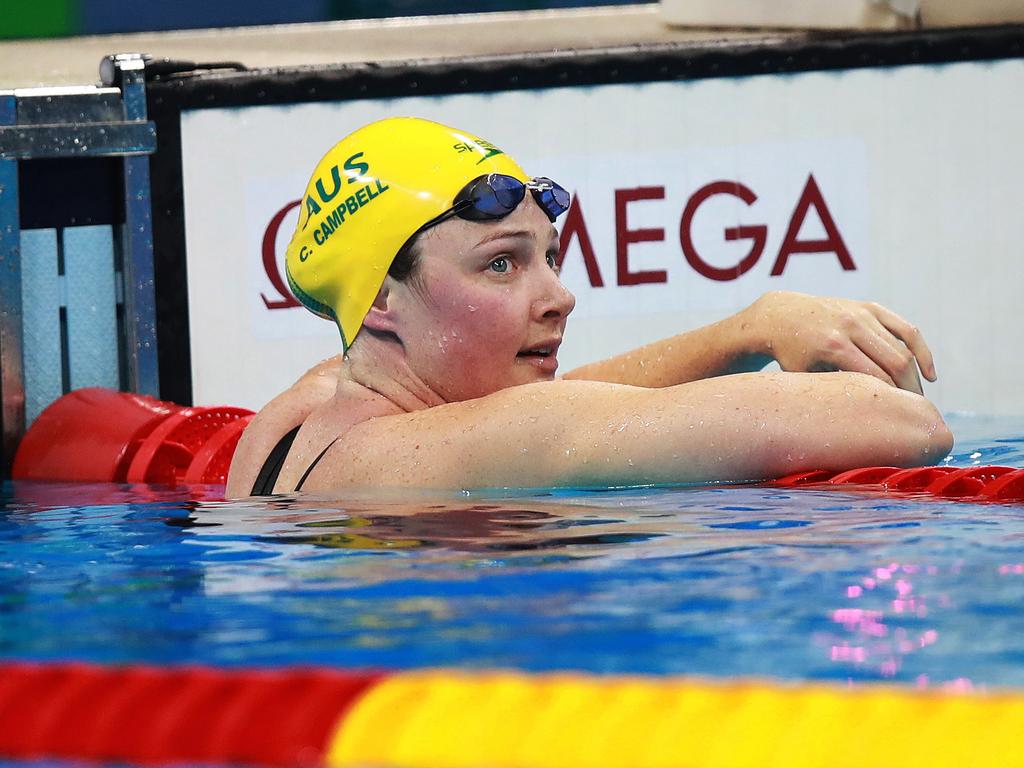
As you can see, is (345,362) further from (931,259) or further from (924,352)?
(931,259)

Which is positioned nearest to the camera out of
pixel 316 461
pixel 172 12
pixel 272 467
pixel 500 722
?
pixel 500 722

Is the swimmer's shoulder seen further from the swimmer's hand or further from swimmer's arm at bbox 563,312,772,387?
the swimmer's hand

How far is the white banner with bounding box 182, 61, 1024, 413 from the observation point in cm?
484

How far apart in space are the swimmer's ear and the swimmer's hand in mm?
800

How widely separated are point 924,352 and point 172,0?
160 inches

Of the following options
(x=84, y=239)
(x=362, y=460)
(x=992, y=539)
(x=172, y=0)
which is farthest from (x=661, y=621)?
(x=172, y=0)

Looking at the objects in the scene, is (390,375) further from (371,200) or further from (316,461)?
(371,200)

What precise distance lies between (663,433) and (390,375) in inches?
26.8

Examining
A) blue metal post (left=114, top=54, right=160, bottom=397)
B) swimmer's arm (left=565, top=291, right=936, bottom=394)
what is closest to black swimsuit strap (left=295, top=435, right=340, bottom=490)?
swimmer's arm (left=565, top=291, right=936, bottom=394)

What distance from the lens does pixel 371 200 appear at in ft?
9.91

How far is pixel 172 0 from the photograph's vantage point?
598 centimetres

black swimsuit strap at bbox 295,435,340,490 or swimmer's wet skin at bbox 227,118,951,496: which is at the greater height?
swimmer's wet skin at bbox 227,118,951,496

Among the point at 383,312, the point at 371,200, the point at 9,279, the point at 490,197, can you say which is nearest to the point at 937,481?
the point at 490,197

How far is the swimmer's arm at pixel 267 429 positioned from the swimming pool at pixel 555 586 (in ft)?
1.11
